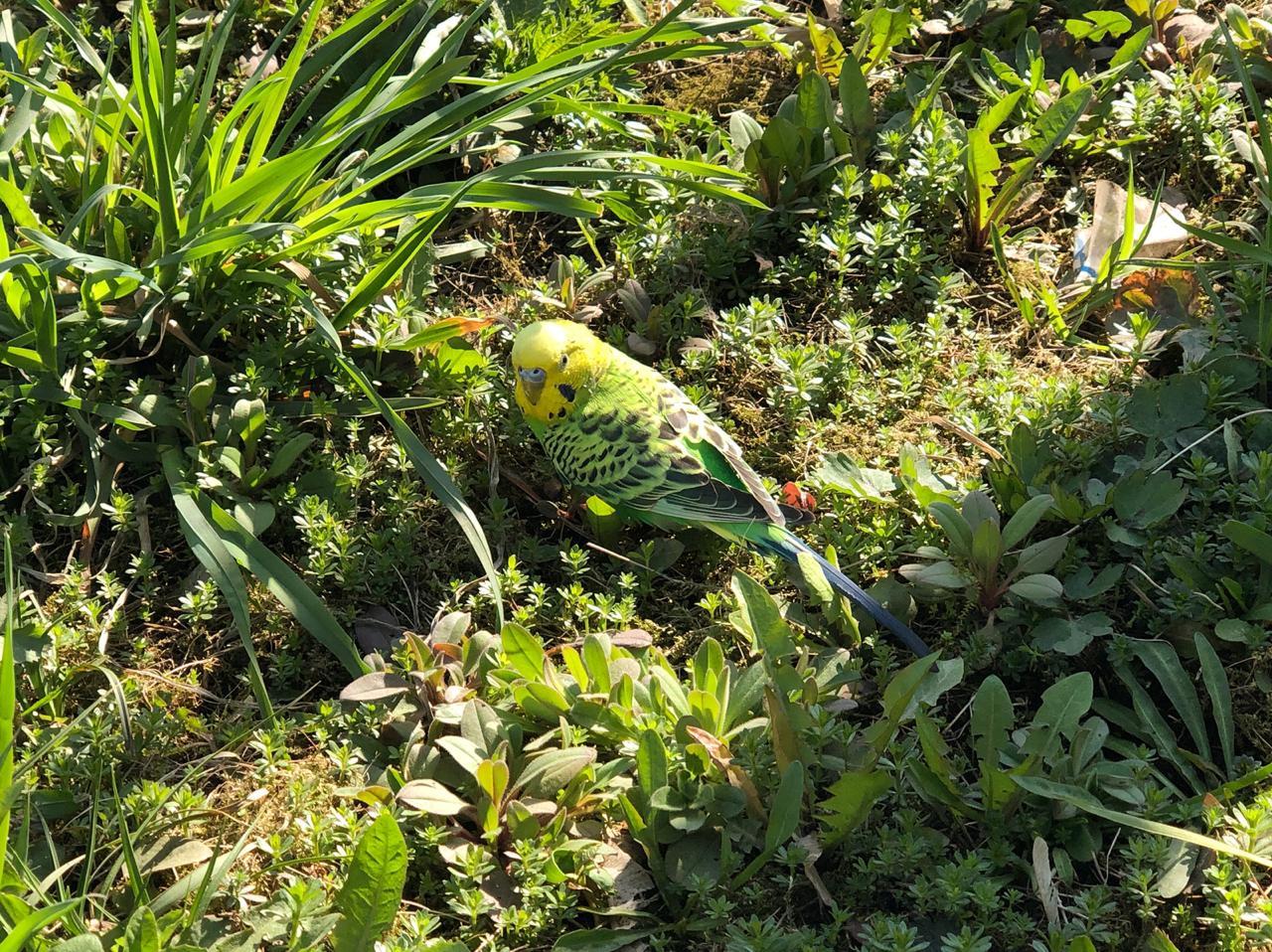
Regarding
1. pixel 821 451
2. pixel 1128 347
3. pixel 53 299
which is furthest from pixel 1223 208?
pixel 53 299

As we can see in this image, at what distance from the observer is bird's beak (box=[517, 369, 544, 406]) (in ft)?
10.8

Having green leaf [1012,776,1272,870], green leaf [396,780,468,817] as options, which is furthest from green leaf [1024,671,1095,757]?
green leaf [396,780,468,817]

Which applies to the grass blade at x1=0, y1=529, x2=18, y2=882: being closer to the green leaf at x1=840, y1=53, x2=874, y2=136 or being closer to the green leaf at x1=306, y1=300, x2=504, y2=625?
the green leaf at x1=306, y1=300, x2=504, y2=625

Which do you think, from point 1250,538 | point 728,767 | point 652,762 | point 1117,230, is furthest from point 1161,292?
point 652,762

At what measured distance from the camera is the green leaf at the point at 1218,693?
2729mm

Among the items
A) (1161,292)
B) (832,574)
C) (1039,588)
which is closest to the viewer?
(1039,588)

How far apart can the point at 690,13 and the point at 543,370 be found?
1.89 m

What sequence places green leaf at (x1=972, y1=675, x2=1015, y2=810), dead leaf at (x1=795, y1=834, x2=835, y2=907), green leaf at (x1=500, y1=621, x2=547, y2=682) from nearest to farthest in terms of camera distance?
1. dead leaf at (x1=795, y1=834, x2=835, y2=907)
2. green leaf at (x1=972, y1=675, x2=1015, y2=810)
3. green leaf at (x1=500, y1=621, x2=547, y2=682)

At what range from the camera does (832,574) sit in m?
3.04

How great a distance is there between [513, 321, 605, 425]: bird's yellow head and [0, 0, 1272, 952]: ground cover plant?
25 cm

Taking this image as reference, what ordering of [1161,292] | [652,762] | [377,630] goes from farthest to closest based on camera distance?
[1161,292] → [377,630] → [652,762]

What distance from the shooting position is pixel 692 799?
259 cm

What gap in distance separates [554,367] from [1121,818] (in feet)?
5.70

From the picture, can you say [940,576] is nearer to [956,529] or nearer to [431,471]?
[956,529]
